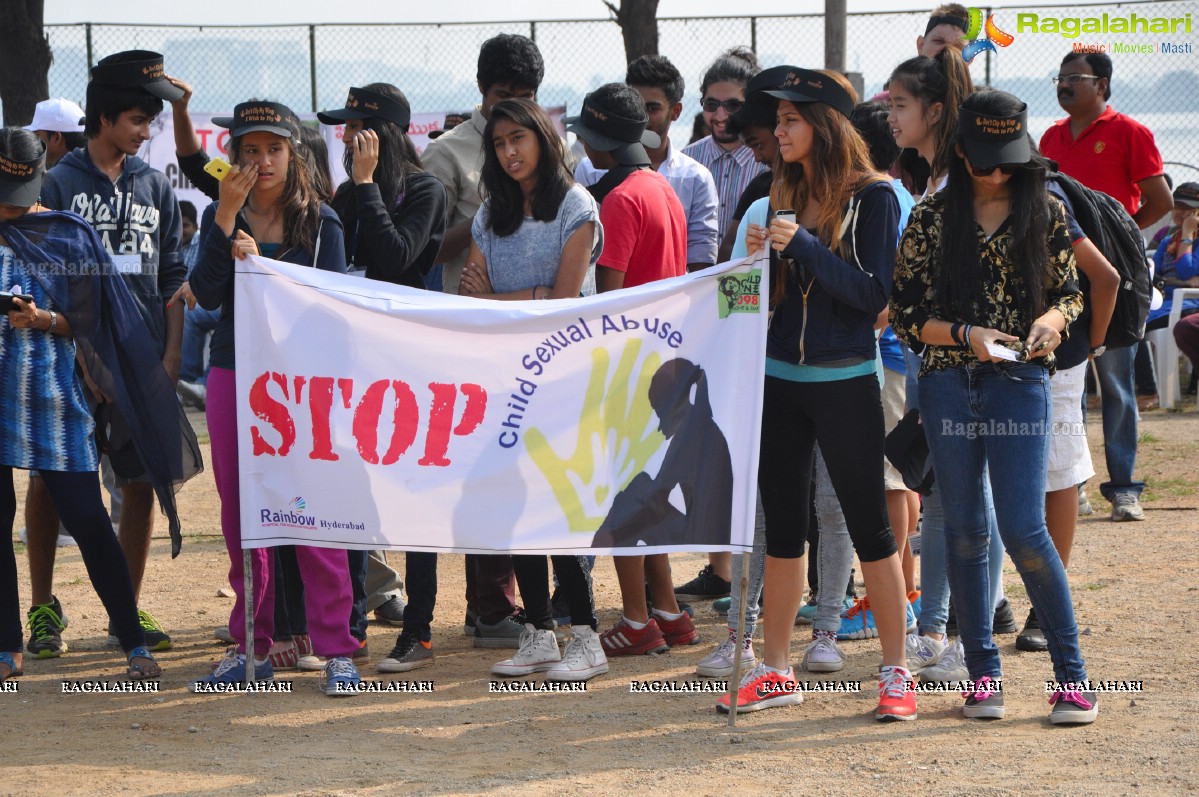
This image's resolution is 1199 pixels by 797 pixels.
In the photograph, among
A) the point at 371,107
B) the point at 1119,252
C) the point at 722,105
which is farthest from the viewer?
the point at 722,105

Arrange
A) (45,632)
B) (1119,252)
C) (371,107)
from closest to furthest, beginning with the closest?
(1119,252) < (371,107) < (45,632)

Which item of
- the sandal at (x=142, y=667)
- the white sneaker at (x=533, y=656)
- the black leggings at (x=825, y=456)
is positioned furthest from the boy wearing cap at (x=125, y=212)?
the black leggings at (x=825, y=456)

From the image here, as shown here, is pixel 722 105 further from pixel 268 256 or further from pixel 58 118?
pixel 58 118

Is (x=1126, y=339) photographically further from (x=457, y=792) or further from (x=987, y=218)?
(x=457, y=792)

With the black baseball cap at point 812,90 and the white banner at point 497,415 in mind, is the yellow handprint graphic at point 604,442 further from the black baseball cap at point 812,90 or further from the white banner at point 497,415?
the black baseball cap at point 812,90

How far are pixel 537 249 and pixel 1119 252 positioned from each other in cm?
212

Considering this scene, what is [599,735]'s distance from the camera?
4.80 metres

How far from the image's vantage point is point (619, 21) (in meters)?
16.5

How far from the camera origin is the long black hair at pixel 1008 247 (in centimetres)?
459

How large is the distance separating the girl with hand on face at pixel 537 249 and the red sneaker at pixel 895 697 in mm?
1161

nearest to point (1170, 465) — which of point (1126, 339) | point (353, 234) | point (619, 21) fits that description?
point (1126, 339)

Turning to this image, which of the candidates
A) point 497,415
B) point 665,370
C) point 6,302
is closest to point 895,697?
point 665,370

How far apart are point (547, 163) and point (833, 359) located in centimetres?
141

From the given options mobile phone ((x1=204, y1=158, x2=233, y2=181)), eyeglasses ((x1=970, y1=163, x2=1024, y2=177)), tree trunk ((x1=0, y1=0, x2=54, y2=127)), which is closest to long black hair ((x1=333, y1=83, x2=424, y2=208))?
mobile phone ((x1=204, y1=158, x2=233, y2=181))
